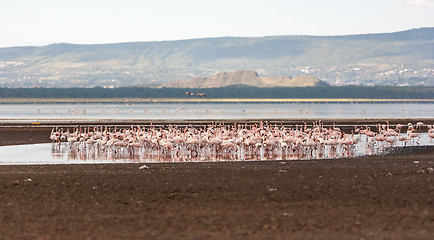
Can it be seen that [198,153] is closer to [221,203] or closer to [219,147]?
[219,147]

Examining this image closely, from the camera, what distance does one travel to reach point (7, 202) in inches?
631

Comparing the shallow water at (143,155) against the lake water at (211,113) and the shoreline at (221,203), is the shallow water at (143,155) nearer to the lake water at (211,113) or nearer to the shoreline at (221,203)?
the shoreline at (221,203)

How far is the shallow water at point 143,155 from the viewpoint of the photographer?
93.3 feet

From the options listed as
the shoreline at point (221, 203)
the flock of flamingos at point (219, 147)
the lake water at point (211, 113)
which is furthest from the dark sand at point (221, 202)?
the lake water at point (211, 113)

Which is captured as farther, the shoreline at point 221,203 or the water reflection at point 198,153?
the water reflection at point 198,153

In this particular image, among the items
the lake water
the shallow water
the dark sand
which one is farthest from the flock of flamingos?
the lake water

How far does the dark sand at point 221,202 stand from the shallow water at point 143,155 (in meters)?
4.95

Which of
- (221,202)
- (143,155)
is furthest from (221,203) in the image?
(143,155)

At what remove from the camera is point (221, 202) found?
15.7m

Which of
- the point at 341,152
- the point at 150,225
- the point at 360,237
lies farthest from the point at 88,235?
the point at 341,152

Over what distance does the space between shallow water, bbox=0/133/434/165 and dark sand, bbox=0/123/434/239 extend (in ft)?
16.2

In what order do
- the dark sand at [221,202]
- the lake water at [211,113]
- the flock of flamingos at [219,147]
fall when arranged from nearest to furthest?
the dark sand at [221,202] < the flock of flamingos at [219,147] < the lake water at [211,113]

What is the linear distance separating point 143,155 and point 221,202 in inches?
623

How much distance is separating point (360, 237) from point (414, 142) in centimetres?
2787
